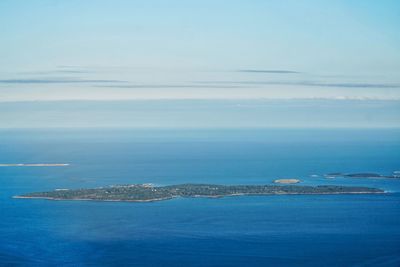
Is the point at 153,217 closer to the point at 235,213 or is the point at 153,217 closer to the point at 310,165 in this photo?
the point at 235,213

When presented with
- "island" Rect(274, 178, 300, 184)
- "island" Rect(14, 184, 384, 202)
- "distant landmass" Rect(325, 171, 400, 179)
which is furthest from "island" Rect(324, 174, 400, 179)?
"island" Rect(14, 184, 384, 202)

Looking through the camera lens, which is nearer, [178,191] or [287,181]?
[178,191]

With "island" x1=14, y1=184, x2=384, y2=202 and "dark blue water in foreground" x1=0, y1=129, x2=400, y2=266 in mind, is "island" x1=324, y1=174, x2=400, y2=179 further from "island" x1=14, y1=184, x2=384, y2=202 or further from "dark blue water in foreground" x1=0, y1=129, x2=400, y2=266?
"island" x1=14, y1=184, x2=384, y2=202

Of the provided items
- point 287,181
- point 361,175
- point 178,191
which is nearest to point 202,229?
point 178,191

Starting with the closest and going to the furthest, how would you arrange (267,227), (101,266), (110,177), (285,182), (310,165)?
(101,266), (267,227), (285,182), (110,177), (310,165)

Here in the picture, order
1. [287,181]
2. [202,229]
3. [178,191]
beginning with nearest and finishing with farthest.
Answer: [202,229] → [178,191] → [287,181]

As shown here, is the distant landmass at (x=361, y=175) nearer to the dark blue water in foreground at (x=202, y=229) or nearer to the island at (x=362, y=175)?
the island at (x=362, y=175)

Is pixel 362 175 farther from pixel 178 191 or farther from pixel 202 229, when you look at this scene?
pixel 202 229

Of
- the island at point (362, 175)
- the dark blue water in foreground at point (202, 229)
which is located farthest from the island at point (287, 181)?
the island at point (362, 175)

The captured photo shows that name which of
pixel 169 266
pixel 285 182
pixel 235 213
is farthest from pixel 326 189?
pixel 169 266
